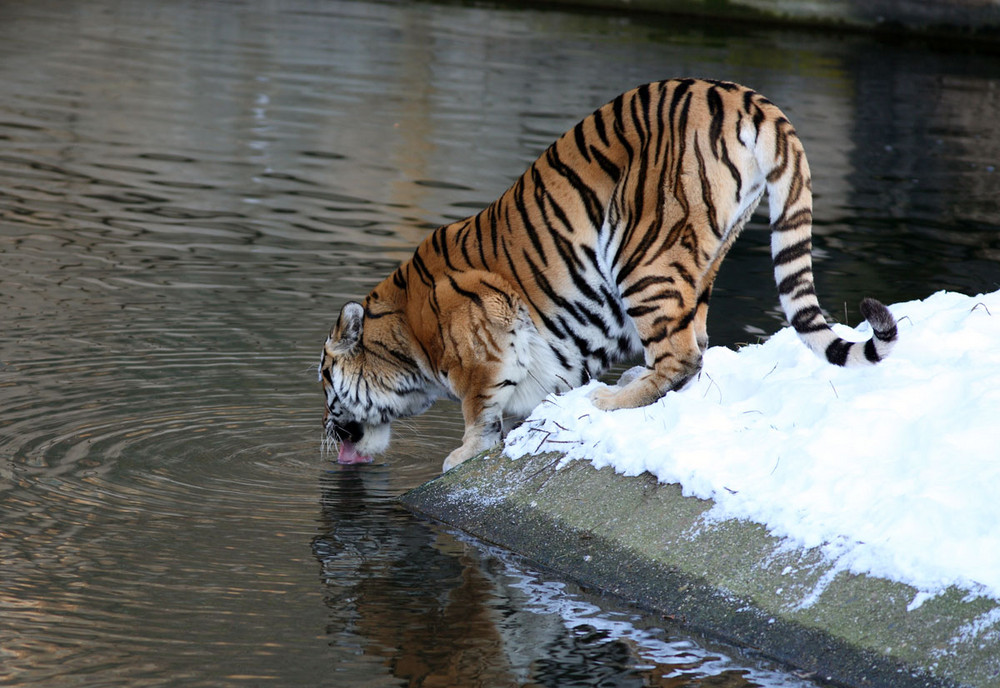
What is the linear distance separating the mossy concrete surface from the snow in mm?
63

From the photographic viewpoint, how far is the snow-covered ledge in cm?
437

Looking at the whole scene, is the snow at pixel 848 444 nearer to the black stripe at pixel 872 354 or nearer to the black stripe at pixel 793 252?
the black stripe at pixel 872 354

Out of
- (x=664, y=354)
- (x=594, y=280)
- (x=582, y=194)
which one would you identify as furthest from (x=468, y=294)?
(x=664, y=354)

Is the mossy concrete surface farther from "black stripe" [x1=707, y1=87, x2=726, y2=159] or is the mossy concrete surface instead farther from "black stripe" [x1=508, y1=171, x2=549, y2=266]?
"black stripe" [x1=707, y1=87, x2=726, y2=159]

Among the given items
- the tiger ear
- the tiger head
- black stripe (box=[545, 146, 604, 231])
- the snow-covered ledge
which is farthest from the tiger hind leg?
the tiger ear

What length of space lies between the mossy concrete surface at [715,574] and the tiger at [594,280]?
20.7 inches

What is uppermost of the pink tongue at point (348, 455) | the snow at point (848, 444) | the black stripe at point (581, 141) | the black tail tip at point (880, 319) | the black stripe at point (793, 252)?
the black stripe at point (581, 141)

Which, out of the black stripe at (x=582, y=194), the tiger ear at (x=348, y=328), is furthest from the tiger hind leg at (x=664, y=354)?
the tiger ear at (x=348, y=328)

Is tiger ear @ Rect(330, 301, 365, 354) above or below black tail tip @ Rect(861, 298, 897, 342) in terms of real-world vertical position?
below

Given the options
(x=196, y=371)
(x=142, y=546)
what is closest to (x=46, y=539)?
(x=142, y=546)

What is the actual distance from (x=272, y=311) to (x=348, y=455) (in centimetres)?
269

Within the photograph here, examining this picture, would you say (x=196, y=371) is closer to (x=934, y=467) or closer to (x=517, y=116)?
Answer: (x=934, y=467)

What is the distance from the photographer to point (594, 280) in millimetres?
6238

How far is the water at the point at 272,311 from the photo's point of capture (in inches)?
186
